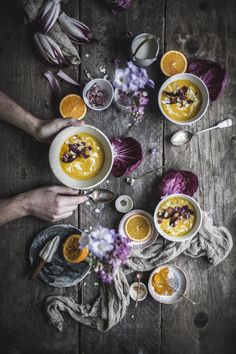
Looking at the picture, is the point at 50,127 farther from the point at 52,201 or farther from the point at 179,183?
the point at 179,183

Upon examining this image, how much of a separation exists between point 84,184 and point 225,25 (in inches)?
63.5

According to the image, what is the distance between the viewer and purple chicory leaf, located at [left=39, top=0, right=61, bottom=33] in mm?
2727

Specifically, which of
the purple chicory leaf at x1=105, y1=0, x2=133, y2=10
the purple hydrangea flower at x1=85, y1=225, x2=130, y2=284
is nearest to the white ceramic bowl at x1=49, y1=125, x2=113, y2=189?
the purple hydrangea flower at x1=85, y1=225, x2=130, y2=284

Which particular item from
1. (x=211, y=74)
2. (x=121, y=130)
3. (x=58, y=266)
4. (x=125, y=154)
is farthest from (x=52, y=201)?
(x=211, y=74)

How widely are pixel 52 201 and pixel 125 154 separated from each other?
0.62 metres

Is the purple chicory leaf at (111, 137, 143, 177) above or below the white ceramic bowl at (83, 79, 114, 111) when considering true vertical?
below

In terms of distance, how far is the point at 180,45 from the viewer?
2.94 metres

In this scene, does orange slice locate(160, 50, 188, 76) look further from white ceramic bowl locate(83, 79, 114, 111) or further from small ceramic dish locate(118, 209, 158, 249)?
small ceramic dish locate(118, 209, 158, 249)

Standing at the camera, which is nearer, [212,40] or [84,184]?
[84,184]

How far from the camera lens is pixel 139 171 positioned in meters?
2.93

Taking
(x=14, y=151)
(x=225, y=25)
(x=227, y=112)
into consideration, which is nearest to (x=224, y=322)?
(x=227, y=112)

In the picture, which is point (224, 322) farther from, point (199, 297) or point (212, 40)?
point (212, 40)

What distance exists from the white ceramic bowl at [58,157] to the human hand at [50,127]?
0.16ft

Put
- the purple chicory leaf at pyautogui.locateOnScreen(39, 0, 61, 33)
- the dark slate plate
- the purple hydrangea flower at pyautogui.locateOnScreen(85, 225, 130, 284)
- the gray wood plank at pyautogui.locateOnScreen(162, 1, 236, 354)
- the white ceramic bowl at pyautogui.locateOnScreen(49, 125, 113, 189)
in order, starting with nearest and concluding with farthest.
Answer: the purple hydrangea flower at pyautogui.locateOnScreen(85, 225, 130, 284) → the white ceramic bowl at pyautogui.locateOnScreen(49, 125, 113, 189) → the purple chicory leaf at pyautogui.locateOnScreen(39, 0, 61, 33) → the dark slate plate → the gray wood plank at pyautogui.locateOnScreen(162, 1, 236, 354)
